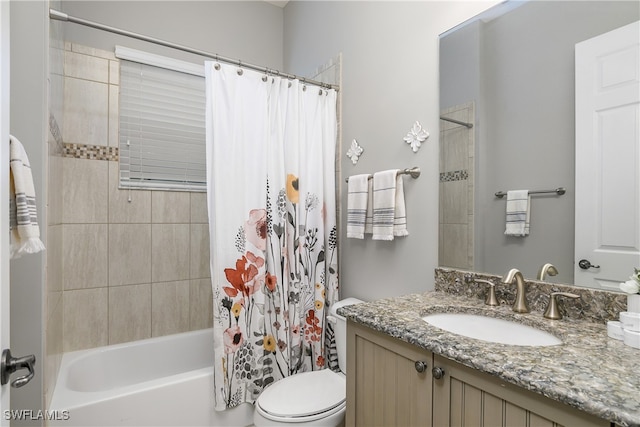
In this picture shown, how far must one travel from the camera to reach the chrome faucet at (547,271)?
3.85 feet

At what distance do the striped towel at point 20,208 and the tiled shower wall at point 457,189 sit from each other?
1.45 metres

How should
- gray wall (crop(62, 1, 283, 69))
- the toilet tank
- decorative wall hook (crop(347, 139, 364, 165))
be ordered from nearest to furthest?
the toilet tank < decorative wall hook (crop(347, 139, 364, 165)) < gray wall (crop(62, 1, 283, 69))

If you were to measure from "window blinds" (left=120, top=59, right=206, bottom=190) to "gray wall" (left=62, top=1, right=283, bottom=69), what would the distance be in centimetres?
19

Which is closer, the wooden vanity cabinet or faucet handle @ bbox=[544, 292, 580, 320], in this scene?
the wooden vanity cabinet

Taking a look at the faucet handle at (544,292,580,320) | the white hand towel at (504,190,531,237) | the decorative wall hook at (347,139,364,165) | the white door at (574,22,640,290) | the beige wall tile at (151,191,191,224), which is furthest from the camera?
the beige wall tile at (151,191,191,224)

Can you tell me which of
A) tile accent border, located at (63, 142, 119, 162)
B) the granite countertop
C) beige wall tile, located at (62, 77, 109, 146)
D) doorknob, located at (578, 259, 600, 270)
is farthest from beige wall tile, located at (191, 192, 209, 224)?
doorknob, located at (578, 259, 600, 270)

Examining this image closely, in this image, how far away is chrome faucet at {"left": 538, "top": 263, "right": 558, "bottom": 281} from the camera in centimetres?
117

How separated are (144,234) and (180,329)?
0.72 meters

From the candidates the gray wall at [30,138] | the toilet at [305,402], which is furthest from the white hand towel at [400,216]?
the gray wall at [30,138]

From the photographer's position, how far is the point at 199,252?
7.93 ft

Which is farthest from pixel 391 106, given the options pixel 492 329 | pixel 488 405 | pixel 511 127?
pixel 488 405

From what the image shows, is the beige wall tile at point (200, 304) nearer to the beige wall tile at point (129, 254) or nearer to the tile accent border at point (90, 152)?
the beige wall tile at point (129, 254)

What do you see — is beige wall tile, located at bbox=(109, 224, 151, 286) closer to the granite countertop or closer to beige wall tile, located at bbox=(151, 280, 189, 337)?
beige wall tile, located at bbox=(151, 280, 189, 337)

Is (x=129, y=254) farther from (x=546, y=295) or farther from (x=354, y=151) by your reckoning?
(x=546, y=295)
